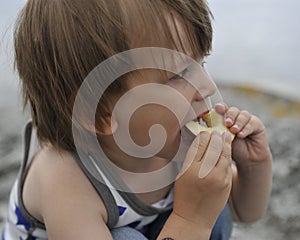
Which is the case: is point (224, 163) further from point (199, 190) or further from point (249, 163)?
point (249, 163)

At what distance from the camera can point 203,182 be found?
773 millimetres

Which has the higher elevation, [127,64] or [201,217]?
[127,64]

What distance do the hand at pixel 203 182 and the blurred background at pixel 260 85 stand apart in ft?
1.06

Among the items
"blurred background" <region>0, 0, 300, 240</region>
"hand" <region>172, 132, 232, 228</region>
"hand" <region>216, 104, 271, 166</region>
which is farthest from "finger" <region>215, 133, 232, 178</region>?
"blurred background" <region>0, 0, 300, 240</region>

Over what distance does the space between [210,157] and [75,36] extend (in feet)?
0.78

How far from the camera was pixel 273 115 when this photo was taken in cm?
151

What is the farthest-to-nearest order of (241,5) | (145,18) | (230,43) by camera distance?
1. (241,5)
2. (230,43)
3. (145,18)

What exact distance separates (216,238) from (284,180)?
14.4 inches

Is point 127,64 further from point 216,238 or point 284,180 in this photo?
point 284,180

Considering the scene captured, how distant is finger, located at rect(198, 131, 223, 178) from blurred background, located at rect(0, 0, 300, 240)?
33cm

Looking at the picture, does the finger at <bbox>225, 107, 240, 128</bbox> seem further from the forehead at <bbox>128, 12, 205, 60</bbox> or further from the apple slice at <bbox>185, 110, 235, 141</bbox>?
the forehead at <bbox>128, 12, 205, 60</bbox>

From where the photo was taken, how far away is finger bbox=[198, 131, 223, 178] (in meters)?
0.77

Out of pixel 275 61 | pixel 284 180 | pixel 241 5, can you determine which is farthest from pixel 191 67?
pixel 241 5

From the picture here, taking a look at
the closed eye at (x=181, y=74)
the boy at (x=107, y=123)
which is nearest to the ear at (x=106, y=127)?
the boy at (x=107, y=123)
